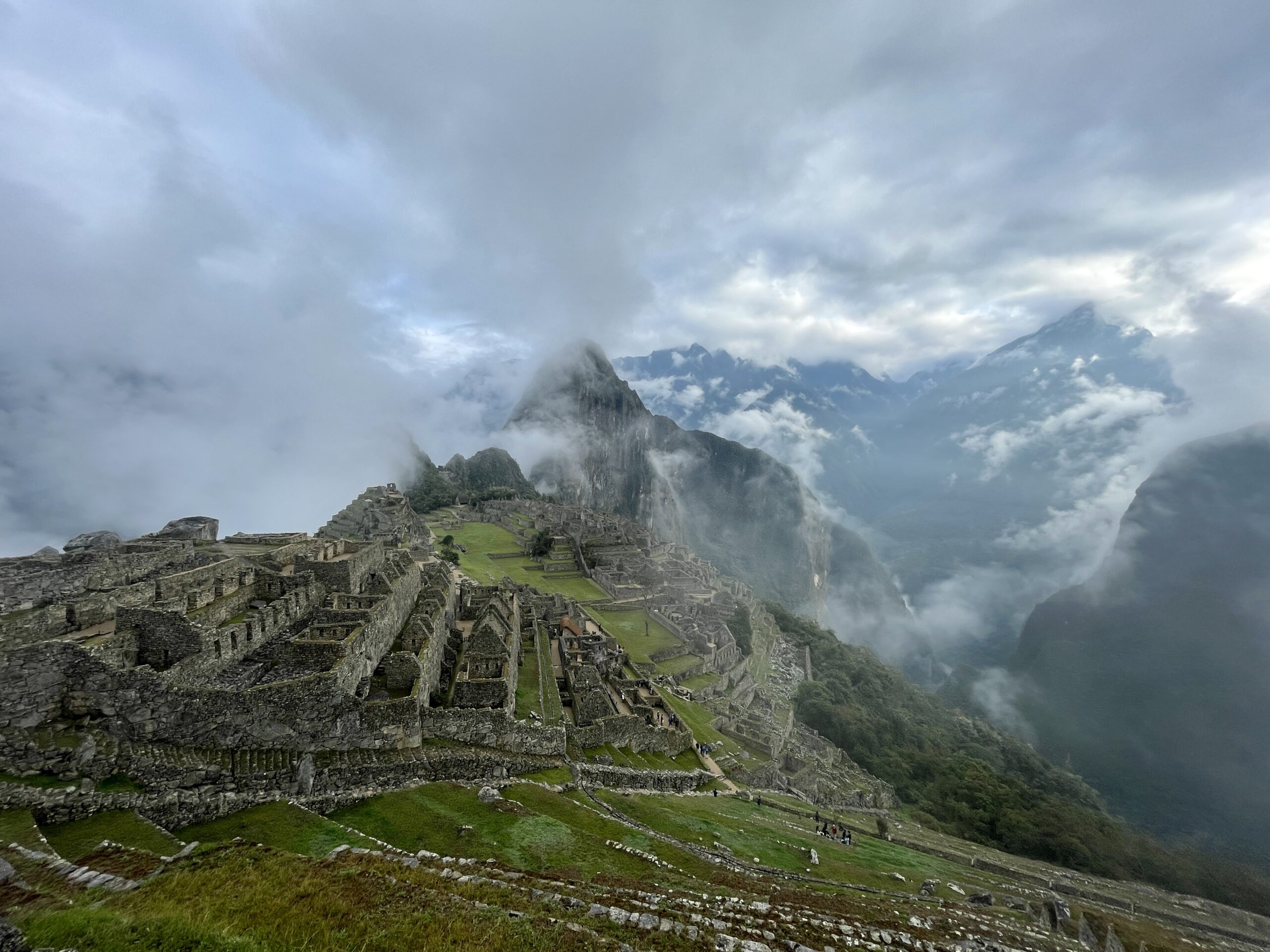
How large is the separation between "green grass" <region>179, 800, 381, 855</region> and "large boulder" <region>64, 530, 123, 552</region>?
33648 millimetres

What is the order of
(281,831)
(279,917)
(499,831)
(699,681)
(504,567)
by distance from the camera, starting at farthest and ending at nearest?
(504,567), (699,681), (499,831), (281,831), (279,917)

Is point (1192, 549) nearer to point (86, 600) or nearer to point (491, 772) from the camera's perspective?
point (491, 772)

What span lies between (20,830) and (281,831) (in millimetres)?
4755

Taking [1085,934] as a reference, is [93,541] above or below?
above

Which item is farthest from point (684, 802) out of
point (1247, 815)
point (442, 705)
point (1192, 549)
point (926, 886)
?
point (1192, 549)

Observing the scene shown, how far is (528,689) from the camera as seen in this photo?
30312 millimetres

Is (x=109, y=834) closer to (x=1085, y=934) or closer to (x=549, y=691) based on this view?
(x=549, y=691)

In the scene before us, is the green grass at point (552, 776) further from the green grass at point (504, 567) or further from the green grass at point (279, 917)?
the green grass at point (504, 567)

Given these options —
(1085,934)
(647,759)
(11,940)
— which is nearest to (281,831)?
(11,940)

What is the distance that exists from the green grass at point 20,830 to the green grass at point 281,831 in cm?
285

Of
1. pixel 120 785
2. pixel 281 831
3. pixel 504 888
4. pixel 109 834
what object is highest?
pixel 120 785

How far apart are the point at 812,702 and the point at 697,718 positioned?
30109 millimetres

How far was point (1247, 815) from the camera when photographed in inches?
2862

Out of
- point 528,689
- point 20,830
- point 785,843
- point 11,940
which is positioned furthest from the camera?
point 528,689
